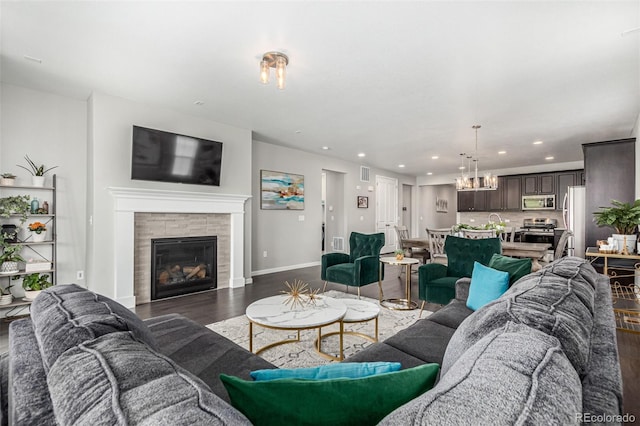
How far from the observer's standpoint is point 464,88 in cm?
341

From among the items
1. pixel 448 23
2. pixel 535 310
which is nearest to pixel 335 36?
pixel 448 23

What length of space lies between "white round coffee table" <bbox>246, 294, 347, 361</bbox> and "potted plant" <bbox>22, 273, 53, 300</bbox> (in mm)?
2799

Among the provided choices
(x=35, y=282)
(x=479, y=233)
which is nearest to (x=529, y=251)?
(x=479, y=233)

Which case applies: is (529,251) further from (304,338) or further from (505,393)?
(505,393)

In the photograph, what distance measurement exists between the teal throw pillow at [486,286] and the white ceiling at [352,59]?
1.84 metres

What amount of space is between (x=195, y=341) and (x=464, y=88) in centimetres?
356

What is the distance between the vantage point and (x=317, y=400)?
65cm

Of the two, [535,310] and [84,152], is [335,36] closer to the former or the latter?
[535,310]

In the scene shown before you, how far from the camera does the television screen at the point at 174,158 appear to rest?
12.9 ft

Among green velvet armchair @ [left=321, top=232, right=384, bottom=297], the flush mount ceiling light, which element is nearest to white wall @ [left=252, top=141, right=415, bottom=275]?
green velvet armchair @ [left=321, top=232, right=384, bottom=297]

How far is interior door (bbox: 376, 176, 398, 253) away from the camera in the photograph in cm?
908

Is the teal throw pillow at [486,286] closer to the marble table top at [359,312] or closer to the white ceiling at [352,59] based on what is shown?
the marble table top at [359,312]

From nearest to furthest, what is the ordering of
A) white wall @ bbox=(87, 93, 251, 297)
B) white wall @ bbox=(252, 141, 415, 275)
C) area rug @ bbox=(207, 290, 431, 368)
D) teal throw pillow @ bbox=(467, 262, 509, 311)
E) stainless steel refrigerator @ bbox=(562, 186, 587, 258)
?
teal throw pillow @ bbox=(467, 262, 509, 311)
area rug @ bbox=(207, 290, 431, 368)
white wall @ bbox=(87, 93, 251, 297)
stainless steel refrigerator @ bbox=(562, 186, 587, 258)
white wall @ bbox=(252, 141, 415, 275)

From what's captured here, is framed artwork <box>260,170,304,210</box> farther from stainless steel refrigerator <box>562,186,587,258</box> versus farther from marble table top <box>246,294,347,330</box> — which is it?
stainless steel refrigerator <box>562,186,587,258</box>
